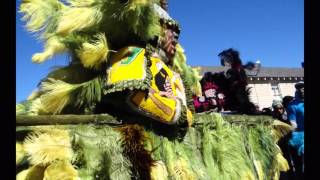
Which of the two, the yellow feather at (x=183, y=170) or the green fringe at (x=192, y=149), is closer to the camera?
the green fringe at (x=192, y=149)

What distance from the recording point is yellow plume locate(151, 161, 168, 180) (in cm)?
187

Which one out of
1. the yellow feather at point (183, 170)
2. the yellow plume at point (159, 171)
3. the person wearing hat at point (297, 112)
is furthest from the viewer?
the person wearing hat at point (297, 112)

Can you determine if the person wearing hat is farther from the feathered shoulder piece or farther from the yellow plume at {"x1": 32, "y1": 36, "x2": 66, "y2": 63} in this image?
the yellow plume at {"x1": 32, "y1": 36, "x2": 66, "y2": 63}

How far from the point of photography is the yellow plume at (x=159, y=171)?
1872 millimetres

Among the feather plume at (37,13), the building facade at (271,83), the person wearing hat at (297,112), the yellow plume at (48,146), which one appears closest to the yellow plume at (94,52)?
the feather plume at (37,13)

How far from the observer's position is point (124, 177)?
5.65 feet

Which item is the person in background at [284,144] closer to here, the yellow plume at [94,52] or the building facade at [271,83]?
the yellow plume at [94,52]

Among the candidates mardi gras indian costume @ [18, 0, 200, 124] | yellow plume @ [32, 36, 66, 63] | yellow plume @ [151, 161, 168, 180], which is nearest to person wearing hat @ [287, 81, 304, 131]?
mardi gras indian costume @ [18, 0, 200, 124]

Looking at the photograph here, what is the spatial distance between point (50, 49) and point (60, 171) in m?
0.86

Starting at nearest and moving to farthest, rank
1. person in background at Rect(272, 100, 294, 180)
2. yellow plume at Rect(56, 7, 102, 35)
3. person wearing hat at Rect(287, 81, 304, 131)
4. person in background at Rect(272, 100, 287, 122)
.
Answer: yellow plume at Rect(56, 7, 102, 35)
person wearing hat at Rect(287, 81, 304, 131)
person in background at Rect(272, 100, 294, 180)
person in background at Rect(272, 100, 287, 122)

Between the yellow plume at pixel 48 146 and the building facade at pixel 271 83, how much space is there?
26.0 metres

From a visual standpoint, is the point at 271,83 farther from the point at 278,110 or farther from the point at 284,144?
the point at 284,144

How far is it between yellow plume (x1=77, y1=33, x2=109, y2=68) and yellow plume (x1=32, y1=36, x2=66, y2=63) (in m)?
0.16

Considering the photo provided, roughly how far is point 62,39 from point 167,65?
65cm
